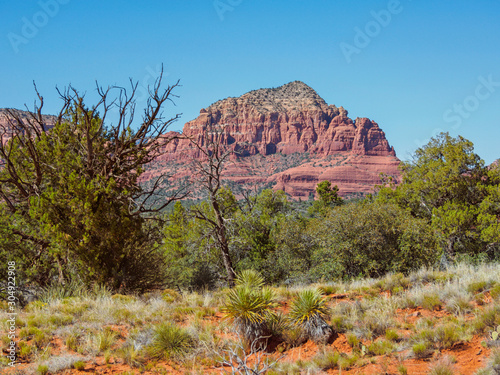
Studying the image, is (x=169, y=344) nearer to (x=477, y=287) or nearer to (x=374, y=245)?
(x=477, y=287)

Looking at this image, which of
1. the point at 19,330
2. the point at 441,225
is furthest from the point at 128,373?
the point at 441,225

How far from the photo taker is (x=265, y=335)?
20.2 ft

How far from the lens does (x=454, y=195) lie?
22109mm

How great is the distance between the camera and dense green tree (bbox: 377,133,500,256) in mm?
20281

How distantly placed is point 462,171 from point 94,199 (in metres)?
22.3

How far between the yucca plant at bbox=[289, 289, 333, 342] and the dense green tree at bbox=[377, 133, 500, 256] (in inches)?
652

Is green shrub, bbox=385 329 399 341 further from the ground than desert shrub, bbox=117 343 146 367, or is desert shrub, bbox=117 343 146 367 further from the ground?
green shrub, bbox=385 329 399 341

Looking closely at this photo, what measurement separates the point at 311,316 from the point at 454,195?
2016 centimetres

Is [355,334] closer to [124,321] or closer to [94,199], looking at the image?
[124,321]

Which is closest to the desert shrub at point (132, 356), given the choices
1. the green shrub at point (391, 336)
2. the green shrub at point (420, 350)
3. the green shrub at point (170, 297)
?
the green shrub at point (170, 297)

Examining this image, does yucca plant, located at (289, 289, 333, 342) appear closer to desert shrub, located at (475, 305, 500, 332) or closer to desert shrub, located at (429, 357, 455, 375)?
desert shrub, located at (429, 357, 455, 375)

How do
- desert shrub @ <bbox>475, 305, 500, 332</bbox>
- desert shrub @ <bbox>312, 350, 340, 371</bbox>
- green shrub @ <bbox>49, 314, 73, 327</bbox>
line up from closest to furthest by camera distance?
desert shrub @ <bbox>312, 350, 340, 371</bbox>
desert shrub @ <bbox>475, 305, 500, 332</bbox>
green shrub @ <bbox>49, 314, 73, 327</bbox>

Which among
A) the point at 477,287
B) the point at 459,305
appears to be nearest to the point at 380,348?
the point at 459,305

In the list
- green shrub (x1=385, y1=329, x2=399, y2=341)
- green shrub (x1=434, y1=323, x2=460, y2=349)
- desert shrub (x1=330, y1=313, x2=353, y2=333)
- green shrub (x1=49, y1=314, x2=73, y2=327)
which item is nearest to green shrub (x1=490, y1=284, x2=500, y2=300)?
green shrub (x1=434, y1=323, x2=460, y2=349)
